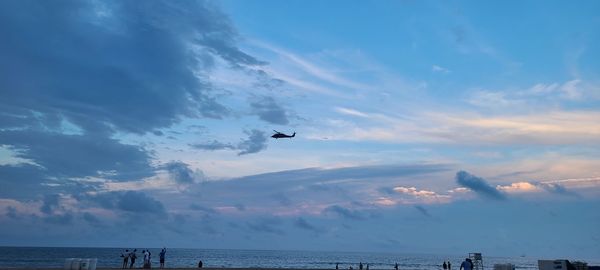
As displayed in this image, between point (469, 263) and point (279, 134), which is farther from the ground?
point (279, 134)

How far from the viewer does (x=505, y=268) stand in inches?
1405

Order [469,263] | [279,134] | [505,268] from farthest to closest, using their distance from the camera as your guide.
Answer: [279,134] < [505,268] < [469,263]

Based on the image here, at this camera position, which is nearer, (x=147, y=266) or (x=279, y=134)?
(x=147, y=266)

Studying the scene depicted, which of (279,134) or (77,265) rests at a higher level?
(279,134)

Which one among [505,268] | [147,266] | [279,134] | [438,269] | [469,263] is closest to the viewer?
[469,263]

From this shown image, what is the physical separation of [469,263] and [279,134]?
31401 mm

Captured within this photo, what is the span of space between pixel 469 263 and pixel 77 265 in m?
27.5

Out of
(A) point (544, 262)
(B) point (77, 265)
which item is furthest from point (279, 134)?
(A) point (544, 262)

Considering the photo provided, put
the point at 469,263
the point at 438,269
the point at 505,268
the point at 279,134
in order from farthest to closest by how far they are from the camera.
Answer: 1. the point at 438,269
2. the point at 279,134
3. the point at 505,268
4. the point at 469,263

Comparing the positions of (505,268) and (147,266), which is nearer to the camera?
(505,268)

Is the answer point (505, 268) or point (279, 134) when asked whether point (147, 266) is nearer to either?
point (279, 134)

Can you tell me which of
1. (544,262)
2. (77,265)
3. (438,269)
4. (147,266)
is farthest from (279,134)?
(438,269)

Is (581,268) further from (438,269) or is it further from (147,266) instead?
(438,269)

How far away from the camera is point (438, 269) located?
5231 inches
